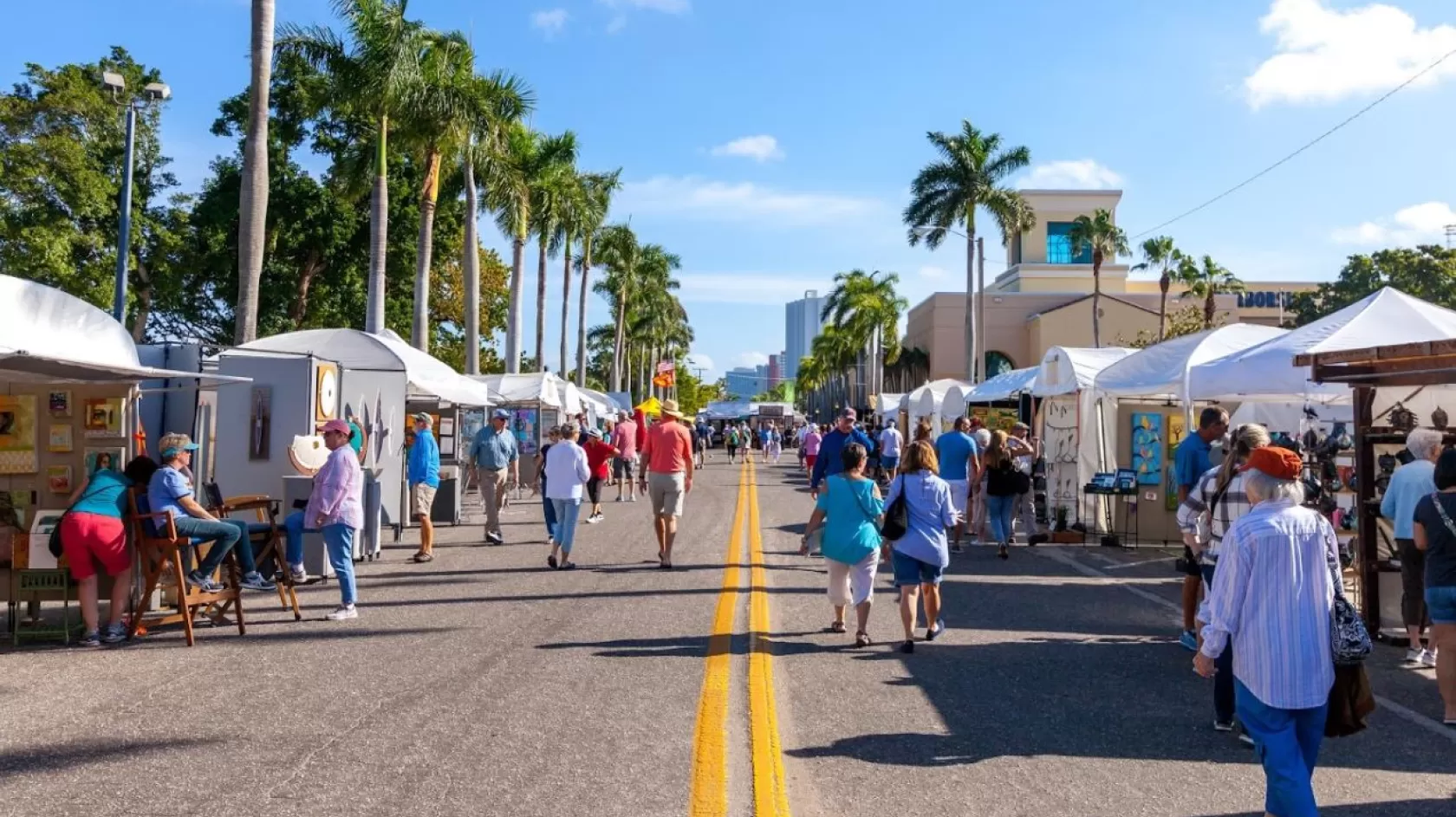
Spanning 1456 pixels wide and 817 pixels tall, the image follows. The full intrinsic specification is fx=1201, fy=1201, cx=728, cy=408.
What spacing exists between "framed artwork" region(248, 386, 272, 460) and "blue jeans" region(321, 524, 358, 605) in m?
4.44

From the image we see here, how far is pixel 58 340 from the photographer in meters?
9.51

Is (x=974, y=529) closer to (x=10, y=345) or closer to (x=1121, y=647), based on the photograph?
(x=1121, y=647)

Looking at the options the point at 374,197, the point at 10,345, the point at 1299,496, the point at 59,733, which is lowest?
the point at 59,733

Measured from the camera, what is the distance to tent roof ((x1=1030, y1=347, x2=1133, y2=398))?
1955 centimetres

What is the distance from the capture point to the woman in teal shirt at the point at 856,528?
919 centimetres

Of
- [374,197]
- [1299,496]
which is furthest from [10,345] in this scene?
[374,197]

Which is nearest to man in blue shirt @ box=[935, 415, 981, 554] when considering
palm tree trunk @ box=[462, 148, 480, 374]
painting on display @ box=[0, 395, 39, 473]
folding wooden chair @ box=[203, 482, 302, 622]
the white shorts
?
the white shorts

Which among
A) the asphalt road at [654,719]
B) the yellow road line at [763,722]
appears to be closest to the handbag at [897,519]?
the asphalt road at [654,719]

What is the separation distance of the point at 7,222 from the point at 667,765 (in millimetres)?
34507

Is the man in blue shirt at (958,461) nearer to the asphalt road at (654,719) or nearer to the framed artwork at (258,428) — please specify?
the asphalt road at (654,719)

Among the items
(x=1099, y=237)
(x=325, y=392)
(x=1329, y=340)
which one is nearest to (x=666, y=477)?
(x=325, y=392)

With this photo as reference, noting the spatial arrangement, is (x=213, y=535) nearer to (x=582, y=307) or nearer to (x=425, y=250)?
(x=425, y=250)

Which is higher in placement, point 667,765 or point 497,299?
point 497,299

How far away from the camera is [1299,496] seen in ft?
15.7
